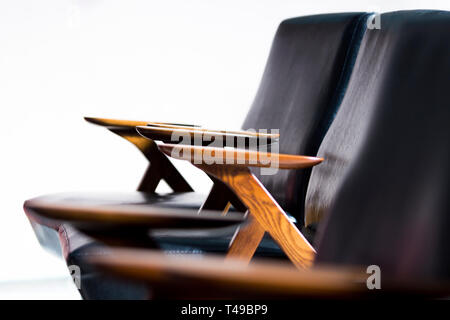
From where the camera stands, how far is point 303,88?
1.71 meters

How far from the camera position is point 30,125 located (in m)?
2.54

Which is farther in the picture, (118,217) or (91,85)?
(91,85)

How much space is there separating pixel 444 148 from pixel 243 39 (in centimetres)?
214

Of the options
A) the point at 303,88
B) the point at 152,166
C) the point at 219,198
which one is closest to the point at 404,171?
the point at 219,198

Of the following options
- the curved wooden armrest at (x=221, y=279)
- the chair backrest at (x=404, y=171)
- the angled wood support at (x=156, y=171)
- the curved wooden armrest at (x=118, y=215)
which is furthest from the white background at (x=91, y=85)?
the curved wooden armrest at (x=221, y=279)

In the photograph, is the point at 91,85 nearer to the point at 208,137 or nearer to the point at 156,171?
the point at 156,171

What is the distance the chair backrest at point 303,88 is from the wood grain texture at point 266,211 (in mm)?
479

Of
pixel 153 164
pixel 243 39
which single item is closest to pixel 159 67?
pixel 243 39

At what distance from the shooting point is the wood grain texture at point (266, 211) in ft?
3.45

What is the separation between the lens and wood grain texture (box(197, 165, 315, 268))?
41.4 inches

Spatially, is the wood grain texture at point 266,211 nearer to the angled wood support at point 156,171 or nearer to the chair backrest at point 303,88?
the chair backrest at point 303,88

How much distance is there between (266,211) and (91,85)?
170 cm

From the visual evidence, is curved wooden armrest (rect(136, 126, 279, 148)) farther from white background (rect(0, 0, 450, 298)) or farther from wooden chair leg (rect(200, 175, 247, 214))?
white background (rect(0, 0, 450, 298))
